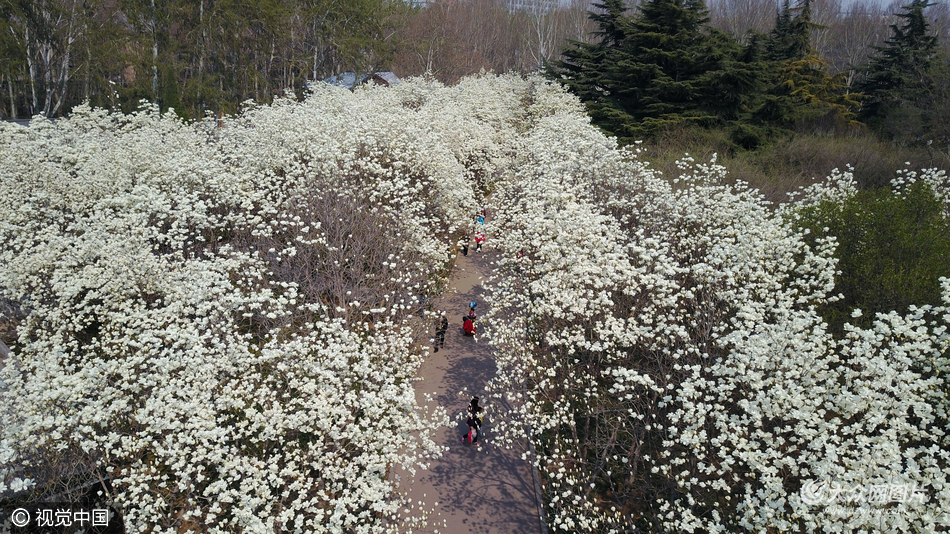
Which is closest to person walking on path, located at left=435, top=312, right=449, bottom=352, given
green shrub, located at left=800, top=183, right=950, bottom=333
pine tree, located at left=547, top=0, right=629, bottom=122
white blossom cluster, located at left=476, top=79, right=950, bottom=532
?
white blossom cluster, located at left=476, top=79, right=950, bottom=532

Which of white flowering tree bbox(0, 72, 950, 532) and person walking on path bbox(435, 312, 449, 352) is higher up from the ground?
white flowering tree bbox(0, 72, 950, 532)

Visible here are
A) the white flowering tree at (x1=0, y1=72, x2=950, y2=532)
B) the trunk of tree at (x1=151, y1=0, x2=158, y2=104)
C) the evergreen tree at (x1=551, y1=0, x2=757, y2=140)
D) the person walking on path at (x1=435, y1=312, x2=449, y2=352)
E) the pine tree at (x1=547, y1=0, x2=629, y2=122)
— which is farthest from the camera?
the trunk of tree at (x1=151, y1=0, x2=158, y2=104)

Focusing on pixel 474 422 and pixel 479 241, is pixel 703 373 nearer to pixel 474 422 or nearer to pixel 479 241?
pixel 474 422

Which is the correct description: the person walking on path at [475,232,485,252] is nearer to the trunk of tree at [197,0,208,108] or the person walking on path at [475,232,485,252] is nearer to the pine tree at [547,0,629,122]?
the pine tree at [547,0,629,122]

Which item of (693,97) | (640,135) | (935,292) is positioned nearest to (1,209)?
(935,292)

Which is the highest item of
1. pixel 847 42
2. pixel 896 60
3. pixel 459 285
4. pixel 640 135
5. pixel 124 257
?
pixel 847 42

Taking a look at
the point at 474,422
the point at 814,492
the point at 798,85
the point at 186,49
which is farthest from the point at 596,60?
the point at 814,492

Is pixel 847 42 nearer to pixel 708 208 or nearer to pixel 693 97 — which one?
pixel 693 97

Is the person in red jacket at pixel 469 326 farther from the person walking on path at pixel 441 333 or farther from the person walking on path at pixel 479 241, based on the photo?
the person walking on path at pixel 479 241
